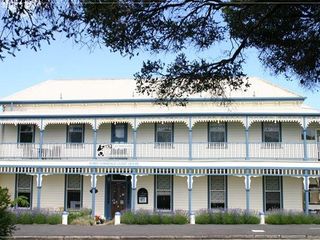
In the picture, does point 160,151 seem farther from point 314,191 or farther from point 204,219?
point 314,191

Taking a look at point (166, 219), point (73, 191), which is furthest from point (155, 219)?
point (73, 191)

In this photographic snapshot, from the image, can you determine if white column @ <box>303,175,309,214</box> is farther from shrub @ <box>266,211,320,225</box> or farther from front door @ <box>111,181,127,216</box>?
front door @ <box>111,181,127,216</box>

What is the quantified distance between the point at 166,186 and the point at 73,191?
517 cm

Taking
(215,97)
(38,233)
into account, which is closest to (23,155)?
(38,233)

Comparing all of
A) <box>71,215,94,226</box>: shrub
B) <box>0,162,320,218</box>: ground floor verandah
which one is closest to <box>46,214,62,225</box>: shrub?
<box>71,215,94,226</box>: shrub

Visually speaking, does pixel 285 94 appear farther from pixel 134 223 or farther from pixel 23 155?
pixel 23 155

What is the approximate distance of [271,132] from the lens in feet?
92.7

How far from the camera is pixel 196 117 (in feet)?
88.7

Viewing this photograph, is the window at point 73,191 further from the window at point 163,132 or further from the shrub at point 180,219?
the shrub at point 180,219

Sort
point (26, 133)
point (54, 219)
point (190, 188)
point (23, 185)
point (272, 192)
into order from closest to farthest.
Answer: point (54, 219) < point (190, 188) < point (272, 192) < point (23, 185) < point (26, 133)

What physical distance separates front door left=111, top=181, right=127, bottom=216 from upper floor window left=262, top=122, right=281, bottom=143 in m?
8.13

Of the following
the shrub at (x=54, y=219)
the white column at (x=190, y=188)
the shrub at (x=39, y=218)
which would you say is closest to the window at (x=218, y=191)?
the white column at (x=190, y=188)

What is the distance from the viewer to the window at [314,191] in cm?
2809

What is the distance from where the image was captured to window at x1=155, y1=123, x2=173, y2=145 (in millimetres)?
28828
